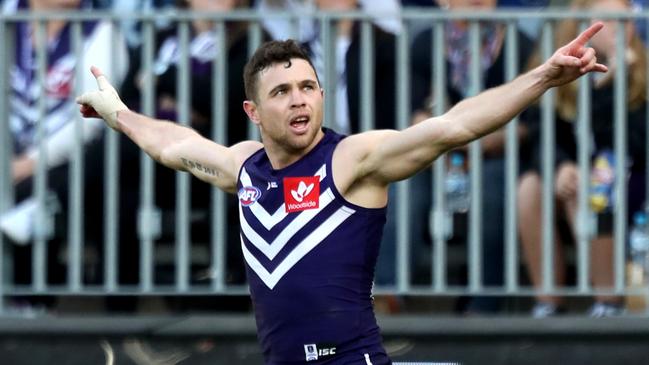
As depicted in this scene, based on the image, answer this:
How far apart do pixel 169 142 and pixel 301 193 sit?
3.64ft

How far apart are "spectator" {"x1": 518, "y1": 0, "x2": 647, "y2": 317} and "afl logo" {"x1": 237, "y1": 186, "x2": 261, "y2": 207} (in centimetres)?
255

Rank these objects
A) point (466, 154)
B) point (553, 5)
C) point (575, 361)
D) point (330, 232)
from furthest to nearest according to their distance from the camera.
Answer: point (553, 5), point (466, 154), point (575, 361), point (330, 232)

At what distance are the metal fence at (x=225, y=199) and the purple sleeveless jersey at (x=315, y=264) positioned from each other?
2344 mm

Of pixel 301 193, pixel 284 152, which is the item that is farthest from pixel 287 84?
pixel 301 193

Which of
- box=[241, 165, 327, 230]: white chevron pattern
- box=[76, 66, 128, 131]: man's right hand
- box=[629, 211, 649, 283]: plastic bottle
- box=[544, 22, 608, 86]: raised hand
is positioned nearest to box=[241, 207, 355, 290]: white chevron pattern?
box=[241, 165, 327, 230]: white chevron pattern

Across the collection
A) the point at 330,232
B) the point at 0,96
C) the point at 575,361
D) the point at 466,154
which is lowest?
the point at 575,361

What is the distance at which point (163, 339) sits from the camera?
8242mm

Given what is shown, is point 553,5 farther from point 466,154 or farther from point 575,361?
point 575,361

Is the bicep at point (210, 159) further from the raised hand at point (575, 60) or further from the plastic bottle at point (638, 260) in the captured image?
the plastic bottle at point (638, 260)

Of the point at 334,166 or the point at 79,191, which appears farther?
the point at 79,191

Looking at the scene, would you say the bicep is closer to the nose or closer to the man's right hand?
the man's right hand

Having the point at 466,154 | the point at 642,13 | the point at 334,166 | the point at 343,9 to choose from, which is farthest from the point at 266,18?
the point at 334,166

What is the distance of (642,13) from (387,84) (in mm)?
1333

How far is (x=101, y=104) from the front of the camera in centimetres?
709
